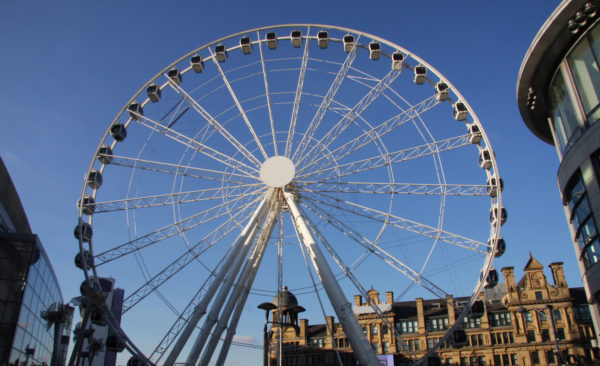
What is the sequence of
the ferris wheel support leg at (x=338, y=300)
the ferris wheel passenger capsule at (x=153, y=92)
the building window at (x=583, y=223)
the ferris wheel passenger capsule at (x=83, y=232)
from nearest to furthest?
the ferris wheel support leg at (x=338, y=300) < the building window at (x=583, y=223) < the ferris wheel passenger capsule at (x=83, y=232) < the ferris wheel passenger capsule at (x=153, y=92)

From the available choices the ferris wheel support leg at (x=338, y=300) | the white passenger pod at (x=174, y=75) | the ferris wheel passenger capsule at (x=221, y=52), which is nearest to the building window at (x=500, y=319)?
the ferris wheel support leg at (x=338, y=300)

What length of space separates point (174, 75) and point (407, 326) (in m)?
53.6

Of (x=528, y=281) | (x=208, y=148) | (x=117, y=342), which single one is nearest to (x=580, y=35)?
(x=208, y=148)

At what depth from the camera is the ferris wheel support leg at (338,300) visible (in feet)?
87.7

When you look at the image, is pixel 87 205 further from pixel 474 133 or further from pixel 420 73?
pixel 474 133

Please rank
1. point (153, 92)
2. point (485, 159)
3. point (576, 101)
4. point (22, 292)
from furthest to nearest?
point (153, 92) < point (485, 159) < point (22, 292) < point (576, 101)

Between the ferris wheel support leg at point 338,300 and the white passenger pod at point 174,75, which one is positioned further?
the white passenger pod at point 174,75

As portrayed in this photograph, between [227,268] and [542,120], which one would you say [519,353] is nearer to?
[542,120]

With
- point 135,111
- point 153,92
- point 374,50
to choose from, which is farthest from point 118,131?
point 374,50

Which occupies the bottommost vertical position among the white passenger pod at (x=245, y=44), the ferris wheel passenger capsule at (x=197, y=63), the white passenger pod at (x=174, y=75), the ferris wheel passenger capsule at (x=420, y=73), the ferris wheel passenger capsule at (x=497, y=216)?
the ferris wheel passenger capsule at (x=497, y=216)

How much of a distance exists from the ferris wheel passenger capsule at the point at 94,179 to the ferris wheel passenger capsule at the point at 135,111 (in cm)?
480

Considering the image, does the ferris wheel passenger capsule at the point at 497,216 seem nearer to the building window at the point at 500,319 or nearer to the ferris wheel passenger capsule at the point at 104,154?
the ferris wheel passenger capsule at the point at 104,154

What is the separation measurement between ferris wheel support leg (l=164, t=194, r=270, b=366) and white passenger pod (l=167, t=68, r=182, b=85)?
11.3 m

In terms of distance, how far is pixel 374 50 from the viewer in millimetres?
37594
